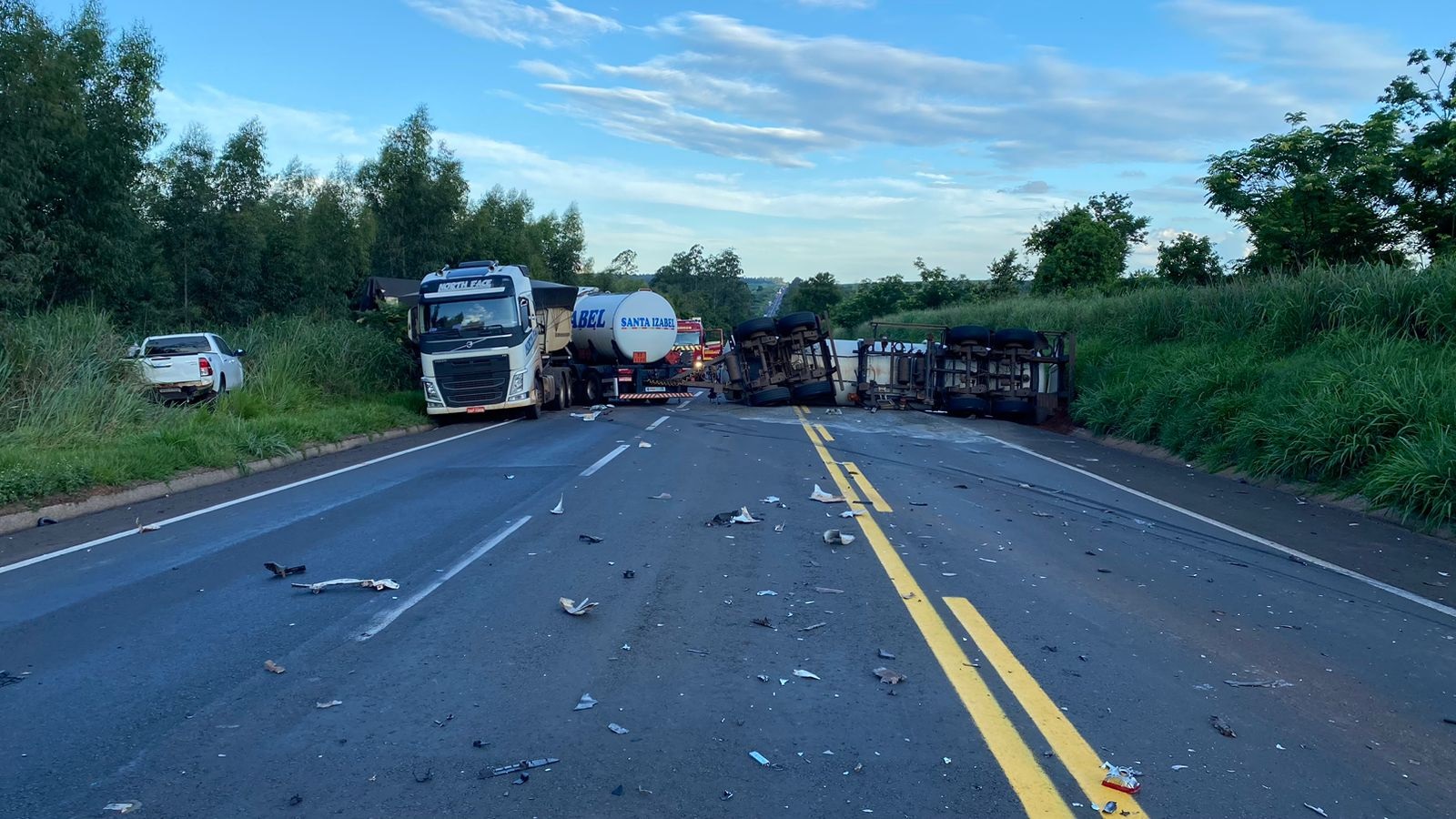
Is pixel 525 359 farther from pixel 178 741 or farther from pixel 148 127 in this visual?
pixel 178 741

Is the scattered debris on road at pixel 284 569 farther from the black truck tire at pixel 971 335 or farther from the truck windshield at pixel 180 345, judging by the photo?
the black truck tire at pixel 971 335

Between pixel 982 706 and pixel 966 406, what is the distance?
68.1 feet

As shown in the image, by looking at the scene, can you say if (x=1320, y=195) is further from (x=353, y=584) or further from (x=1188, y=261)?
(x=353, y=584)

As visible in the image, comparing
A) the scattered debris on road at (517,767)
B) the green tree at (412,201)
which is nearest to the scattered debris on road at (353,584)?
the scattered debris on road at (517,767)

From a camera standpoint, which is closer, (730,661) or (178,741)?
(178,741)

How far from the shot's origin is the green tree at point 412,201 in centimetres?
4366

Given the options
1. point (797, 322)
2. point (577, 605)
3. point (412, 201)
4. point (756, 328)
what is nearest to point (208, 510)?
point (577, 605)

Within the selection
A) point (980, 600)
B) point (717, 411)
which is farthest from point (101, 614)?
point (717, 411)

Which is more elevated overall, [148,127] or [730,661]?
[148,127]

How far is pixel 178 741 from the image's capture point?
478 cm

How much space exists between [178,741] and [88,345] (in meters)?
14.0

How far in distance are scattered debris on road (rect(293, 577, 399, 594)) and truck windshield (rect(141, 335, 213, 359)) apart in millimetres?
15604

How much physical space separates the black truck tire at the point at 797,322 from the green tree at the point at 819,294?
6321 centimetres

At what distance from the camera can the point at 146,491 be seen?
40.8ft
